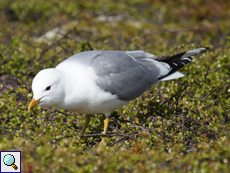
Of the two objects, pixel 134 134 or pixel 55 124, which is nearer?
pixel 134 134

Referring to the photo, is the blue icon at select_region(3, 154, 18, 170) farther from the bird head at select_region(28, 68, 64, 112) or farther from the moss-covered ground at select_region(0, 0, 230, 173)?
the bird head at select_region(28, 68, 64, 112)

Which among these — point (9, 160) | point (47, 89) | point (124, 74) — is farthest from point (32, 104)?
point (124, 74)

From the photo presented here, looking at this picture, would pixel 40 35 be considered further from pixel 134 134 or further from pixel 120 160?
pixel 120 160

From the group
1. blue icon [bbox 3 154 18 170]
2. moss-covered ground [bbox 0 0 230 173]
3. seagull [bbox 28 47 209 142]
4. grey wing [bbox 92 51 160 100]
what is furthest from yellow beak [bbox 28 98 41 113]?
grey wing [bbox 92 51 160 100]

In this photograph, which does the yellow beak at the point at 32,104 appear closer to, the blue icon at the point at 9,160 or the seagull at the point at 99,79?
the seagull at the point at 99,79

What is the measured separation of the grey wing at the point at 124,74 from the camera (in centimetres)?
405

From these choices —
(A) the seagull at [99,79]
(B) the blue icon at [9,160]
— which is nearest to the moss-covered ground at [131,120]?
(B) the blue icon at [9,160]

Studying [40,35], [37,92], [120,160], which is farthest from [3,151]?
[40,35]

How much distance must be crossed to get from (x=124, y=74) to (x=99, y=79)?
0.50 metres

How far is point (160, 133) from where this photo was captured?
12.4 ft

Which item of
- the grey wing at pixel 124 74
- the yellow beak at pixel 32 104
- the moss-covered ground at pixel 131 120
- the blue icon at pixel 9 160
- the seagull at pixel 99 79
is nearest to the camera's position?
the moss-covered ground at pixel 131 120

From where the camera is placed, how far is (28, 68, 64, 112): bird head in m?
3.45

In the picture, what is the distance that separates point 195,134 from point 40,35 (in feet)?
19.4

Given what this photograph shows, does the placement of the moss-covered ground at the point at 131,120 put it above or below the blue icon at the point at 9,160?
above
